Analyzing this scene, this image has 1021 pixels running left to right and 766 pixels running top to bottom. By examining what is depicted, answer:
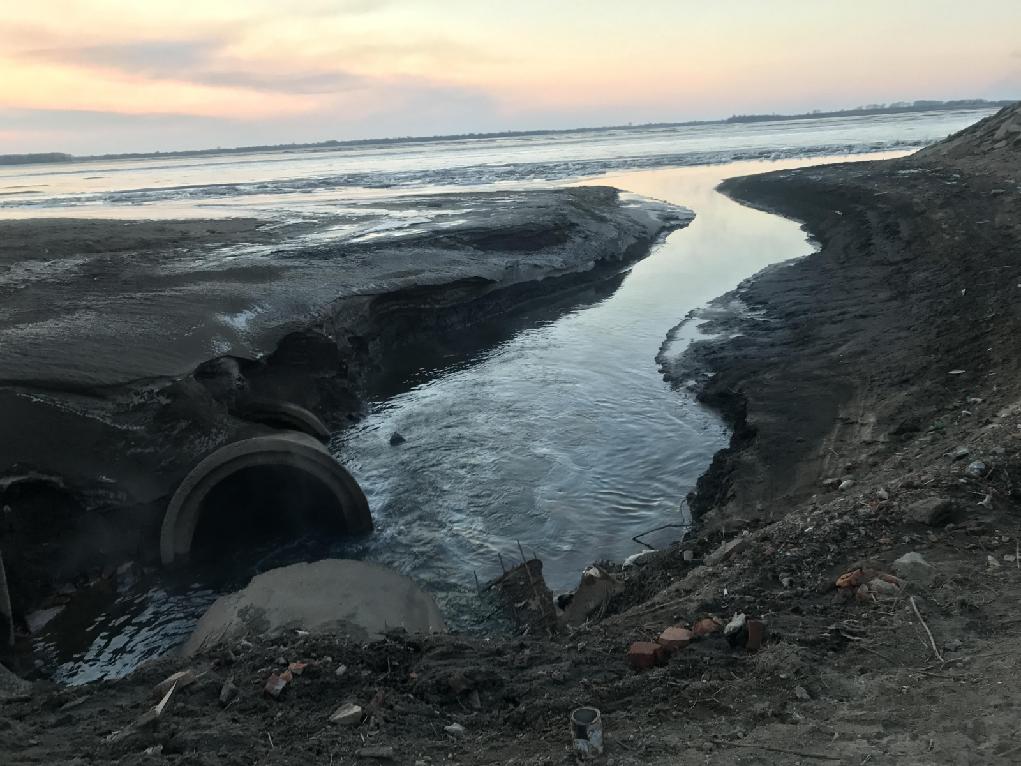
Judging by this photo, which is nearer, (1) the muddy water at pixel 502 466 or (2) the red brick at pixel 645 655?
(2) the red brick at pixel 645 655

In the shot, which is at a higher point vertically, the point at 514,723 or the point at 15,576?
the point at 514,723

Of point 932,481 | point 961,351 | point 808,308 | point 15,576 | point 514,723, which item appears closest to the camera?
point 514,723

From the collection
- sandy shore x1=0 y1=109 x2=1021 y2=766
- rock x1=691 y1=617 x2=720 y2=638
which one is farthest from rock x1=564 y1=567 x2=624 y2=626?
rock x1=691 y1=617 x2=720 y2=638

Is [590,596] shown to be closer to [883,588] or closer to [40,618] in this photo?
[883,588]

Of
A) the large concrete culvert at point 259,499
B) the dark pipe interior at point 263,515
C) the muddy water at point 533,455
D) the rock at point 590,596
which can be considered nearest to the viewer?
the rock at point 590,596

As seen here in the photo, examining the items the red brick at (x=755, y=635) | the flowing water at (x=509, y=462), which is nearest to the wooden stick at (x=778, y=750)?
the red brick at (x=755, y=635)

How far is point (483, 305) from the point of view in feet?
71.9

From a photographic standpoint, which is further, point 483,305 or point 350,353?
point 483,305

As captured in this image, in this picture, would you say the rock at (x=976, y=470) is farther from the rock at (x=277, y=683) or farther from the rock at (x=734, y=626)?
the rock at (x=277, y=683)

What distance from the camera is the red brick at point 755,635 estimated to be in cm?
463

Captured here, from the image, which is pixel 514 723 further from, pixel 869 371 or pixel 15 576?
pixel 869 371

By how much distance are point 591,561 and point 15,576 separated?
651cm

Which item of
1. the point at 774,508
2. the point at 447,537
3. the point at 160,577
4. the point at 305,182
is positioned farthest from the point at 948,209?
the point at 305,182

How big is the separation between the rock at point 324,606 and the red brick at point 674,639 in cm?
271
